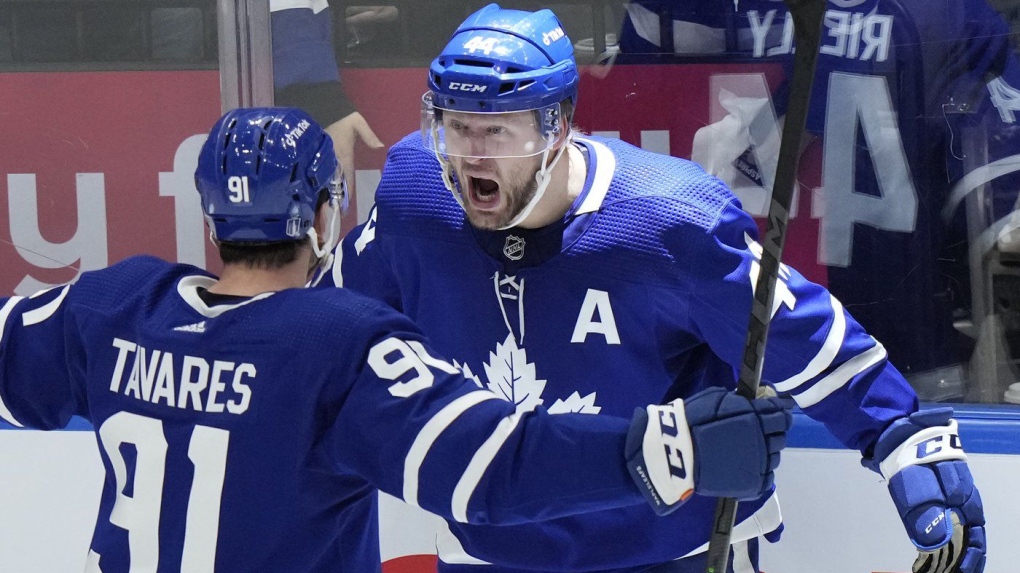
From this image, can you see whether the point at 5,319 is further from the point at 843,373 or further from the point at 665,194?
the point at 843,373

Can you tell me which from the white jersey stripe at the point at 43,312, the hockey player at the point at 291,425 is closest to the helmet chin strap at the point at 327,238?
the hockey player at the point at 291,425

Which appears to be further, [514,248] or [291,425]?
[514,248]

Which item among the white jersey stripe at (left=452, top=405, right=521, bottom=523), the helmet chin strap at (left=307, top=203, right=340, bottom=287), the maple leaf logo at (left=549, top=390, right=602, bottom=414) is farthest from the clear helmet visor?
the white jersey stripe at (left=452, top=405, right=521, bottom=523)

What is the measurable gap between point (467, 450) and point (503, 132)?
2.17ft

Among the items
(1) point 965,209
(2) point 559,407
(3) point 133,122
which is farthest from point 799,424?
(3) point 133,122

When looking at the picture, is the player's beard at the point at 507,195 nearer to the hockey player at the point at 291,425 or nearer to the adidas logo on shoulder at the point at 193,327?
the hockey player at the point at 291,425

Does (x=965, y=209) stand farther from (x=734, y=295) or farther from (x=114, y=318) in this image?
(x=114, y=318)

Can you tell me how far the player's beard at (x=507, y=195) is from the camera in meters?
1.96

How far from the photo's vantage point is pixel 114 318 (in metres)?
1.61

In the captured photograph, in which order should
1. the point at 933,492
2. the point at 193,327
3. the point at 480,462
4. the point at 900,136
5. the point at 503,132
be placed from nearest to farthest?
the point at 480,462 → the point at 193,327 → the point at 933,492 → the point at 503,132 → the point at 900,136

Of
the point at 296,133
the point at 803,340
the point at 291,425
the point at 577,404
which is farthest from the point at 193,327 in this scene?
the point at 803,340

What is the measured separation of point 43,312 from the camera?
172 centimetres

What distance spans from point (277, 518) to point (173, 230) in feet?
4.42

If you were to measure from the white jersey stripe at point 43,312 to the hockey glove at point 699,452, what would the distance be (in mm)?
798
